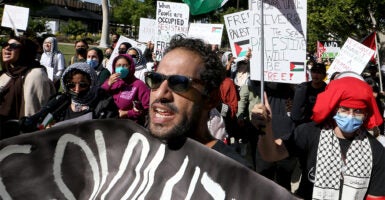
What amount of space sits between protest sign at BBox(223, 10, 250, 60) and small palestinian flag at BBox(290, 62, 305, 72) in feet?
8.64

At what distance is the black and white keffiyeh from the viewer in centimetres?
293

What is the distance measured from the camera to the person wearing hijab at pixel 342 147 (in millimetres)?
2943

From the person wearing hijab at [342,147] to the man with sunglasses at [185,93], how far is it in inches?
34.7

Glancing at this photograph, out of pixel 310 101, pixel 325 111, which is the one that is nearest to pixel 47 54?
pixel 310 101

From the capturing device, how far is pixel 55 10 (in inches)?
2692

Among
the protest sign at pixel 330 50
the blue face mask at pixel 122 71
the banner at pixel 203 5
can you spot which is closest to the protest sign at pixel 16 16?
the blue face mask at pixel 122 71

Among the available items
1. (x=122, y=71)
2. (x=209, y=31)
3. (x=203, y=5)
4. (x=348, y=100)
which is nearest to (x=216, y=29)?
(x=209, y=31)

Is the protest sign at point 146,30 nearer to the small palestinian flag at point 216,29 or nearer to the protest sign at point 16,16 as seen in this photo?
the small palestinian flag at point 216,29

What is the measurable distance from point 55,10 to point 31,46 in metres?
66.5

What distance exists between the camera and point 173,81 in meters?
1.99

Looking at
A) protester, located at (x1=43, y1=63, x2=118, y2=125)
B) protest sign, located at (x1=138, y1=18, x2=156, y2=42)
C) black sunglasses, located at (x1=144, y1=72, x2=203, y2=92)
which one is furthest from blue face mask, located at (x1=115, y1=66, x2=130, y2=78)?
protest sign, located at (x1=138, y1=18, x2=156, y2=42)

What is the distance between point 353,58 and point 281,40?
4245mm

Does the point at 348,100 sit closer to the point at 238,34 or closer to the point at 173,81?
the point at 173,81

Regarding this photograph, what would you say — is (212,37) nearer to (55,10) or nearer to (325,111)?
(325,111)
